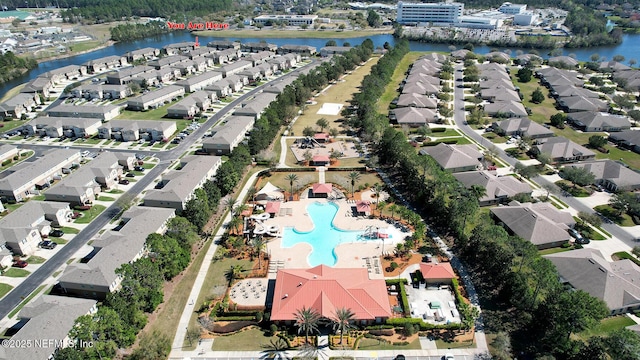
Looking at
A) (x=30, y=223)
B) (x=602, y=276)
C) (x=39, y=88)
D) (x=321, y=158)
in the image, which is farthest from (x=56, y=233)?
(x=39, y=88)

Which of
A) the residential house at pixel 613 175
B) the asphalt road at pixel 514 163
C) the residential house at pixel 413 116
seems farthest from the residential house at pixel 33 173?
the residential house at pixel 613 175

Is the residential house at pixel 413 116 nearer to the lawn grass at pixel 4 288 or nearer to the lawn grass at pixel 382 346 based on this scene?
the lawn grass at pixel 382 346

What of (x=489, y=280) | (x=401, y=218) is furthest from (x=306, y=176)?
(x=489, y=280)

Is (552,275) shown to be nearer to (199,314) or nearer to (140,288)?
(199,314)

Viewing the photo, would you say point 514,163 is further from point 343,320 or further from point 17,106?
point 17,106

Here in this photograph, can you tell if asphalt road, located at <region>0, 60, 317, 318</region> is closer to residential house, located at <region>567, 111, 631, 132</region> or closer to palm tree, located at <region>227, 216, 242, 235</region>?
palm tree, located at <region>227, 216, 242, 235</region>

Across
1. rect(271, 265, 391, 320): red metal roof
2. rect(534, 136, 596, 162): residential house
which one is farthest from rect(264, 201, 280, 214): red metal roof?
rect(534, 136, 596, 162): residential house
